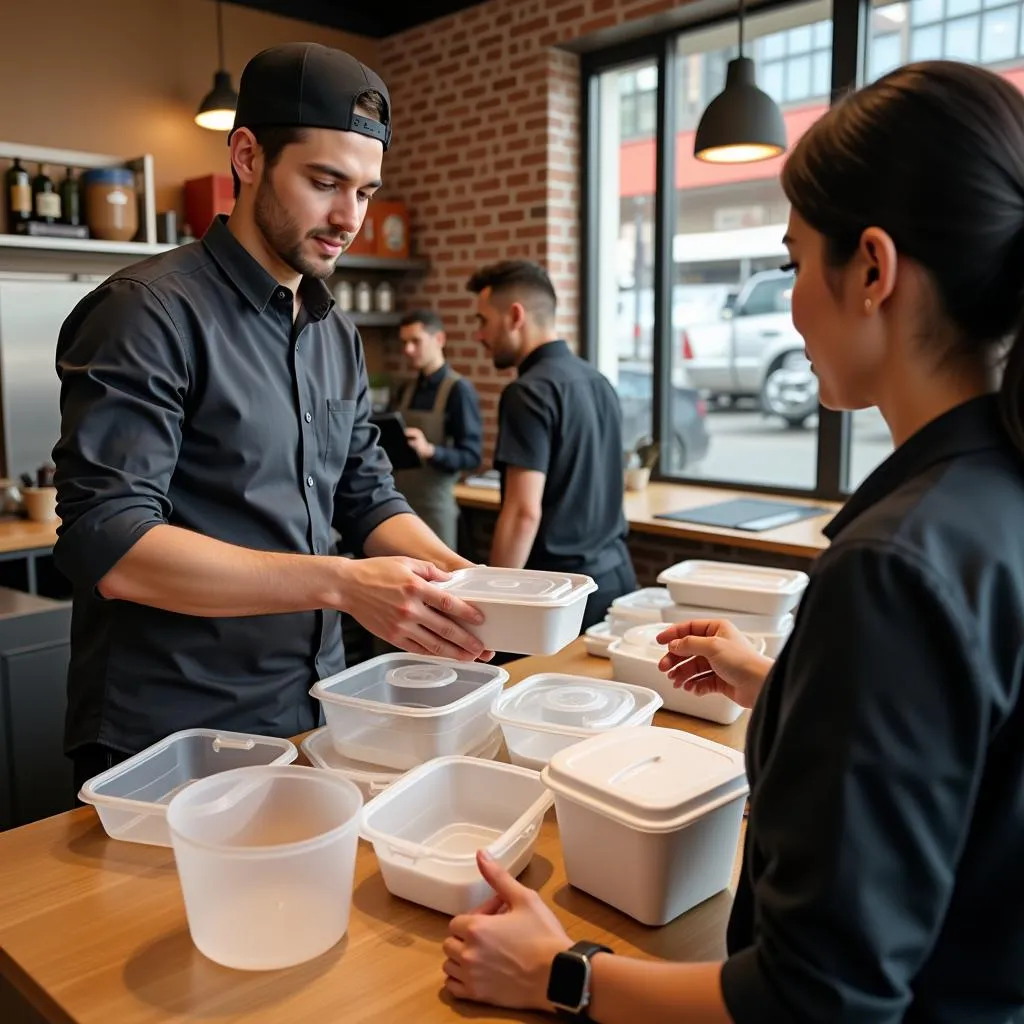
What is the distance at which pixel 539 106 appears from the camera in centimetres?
462

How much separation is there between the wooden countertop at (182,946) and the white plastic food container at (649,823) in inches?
1.3

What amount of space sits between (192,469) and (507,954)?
914mm

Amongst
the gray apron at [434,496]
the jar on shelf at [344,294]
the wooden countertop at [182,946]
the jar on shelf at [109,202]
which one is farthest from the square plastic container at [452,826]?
the jar on shelf at [344,294]

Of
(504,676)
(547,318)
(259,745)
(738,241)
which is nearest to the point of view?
(259,745)

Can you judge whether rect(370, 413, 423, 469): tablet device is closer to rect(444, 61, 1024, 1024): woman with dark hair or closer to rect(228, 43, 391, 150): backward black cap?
rect(228, 43, 391, 150): backward black cap

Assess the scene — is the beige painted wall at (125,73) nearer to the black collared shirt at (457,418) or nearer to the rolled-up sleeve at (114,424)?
the black collared shirt at (457,418)

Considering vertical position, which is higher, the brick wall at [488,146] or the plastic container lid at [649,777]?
the brick wall at [488,146]

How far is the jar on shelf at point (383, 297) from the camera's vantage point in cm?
528

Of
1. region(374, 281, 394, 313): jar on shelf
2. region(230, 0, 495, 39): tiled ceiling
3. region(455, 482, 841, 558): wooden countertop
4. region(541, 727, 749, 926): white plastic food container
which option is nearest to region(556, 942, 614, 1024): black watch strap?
region(541, 727, 749, 926): white plastic food container

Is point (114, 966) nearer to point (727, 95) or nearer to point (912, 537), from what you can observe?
point (912, 537)

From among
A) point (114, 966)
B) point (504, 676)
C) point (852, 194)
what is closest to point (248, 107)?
point (504, 676)

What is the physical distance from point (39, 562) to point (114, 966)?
3035 millimetres

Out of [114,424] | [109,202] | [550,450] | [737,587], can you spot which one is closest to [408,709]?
[114,424]

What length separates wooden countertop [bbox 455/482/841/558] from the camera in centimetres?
325
